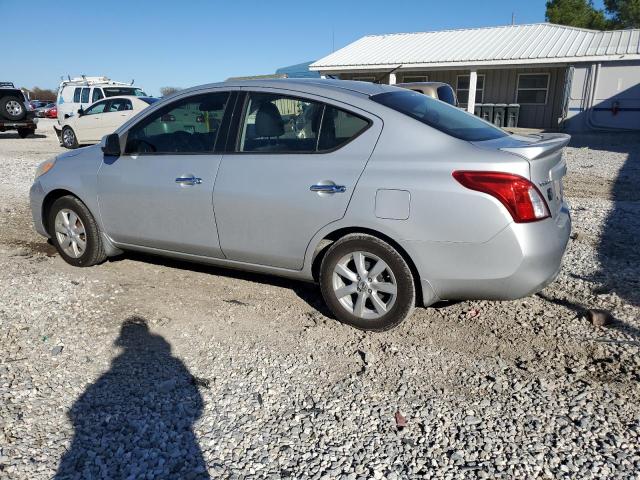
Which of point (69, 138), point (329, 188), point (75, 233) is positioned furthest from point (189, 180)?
point (69, 138)

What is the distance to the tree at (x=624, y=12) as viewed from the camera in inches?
1454

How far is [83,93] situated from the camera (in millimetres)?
18719

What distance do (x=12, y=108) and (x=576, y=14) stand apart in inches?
1415

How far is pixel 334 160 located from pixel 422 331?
134 centimetres

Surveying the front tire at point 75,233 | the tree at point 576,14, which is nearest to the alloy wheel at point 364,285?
the front tire at point 75,233

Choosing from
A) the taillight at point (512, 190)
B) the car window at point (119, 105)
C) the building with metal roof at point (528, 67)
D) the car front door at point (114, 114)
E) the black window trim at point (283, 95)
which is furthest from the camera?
the building with metal roof at point (528, 67)

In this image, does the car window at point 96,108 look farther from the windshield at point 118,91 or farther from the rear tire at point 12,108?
the rear tire at point 12,108

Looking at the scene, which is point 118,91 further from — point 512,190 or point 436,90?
point 512,190

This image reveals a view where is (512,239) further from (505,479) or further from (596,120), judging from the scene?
(596,120)

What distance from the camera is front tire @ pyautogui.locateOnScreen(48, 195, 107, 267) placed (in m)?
4.72

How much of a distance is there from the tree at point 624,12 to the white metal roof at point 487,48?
1840 centimetres

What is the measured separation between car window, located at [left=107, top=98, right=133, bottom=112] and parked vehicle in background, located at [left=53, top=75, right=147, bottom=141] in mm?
2098

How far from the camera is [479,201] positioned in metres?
3.06

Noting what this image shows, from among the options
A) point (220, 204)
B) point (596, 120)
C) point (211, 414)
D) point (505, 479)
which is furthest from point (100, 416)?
point (596, 120)
